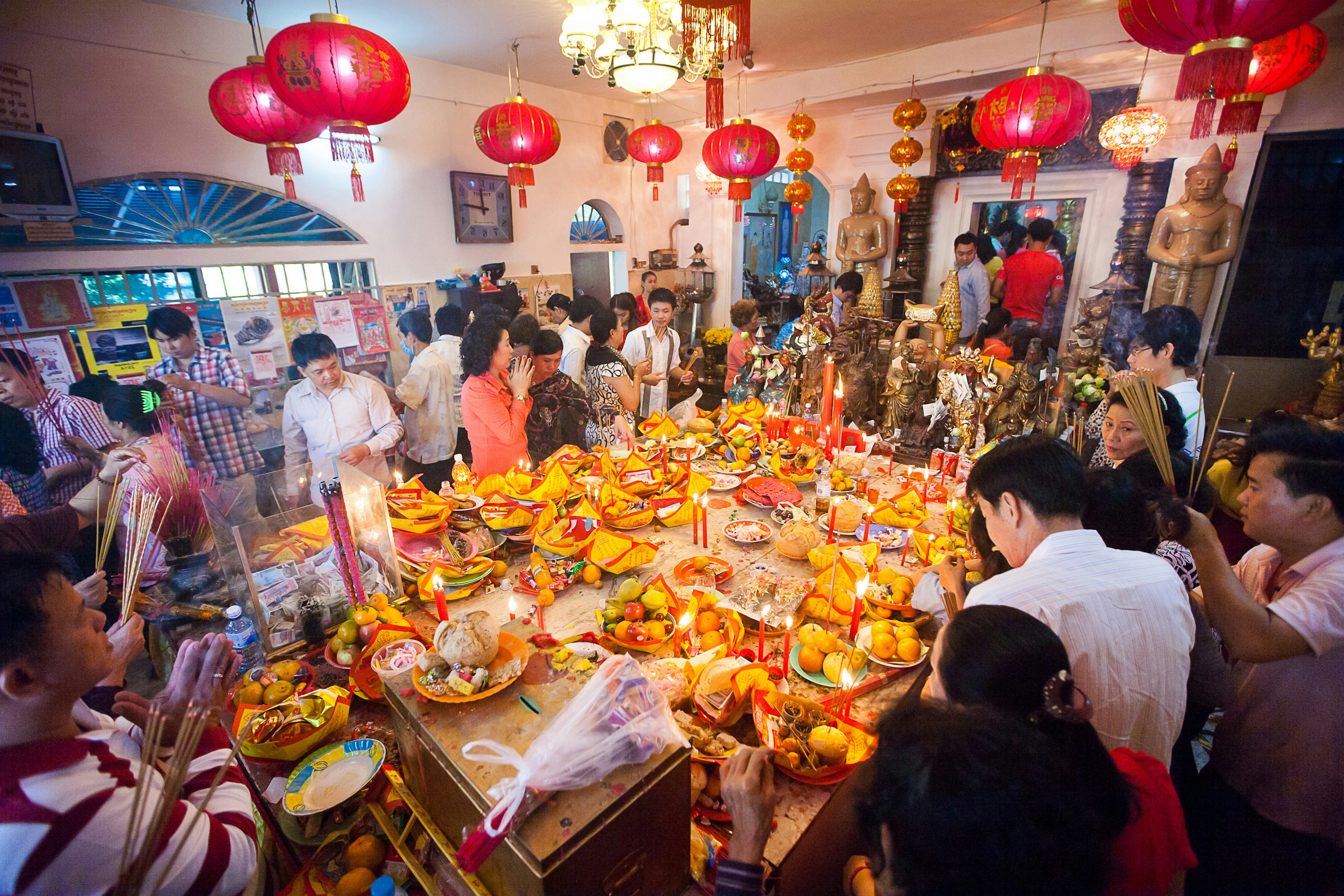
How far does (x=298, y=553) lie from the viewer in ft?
6.07

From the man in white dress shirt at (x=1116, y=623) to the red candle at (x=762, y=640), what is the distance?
22.1 inches

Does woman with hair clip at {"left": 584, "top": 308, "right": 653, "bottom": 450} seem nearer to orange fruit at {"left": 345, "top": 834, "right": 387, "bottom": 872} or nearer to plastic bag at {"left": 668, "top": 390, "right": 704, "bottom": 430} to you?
plastic bag at {"left": 668, "top": 390, "right": 704, "bottom": 430}

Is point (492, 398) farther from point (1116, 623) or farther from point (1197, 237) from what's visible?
point (1197, 237)

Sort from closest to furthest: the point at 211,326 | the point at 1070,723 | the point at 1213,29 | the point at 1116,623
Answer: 1. the point at 1070,723
2. the point at 1116,623
3. the point at 1213,29
4. the point at 211,326

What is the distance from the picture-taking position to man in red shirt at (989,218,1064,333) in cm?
656

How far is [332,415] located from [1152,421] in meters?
4.17

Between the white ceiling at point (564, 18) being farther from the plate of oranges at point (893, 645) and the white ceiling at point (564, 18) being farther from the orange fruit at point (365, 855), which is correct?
the orange fruit at point (365, 855)

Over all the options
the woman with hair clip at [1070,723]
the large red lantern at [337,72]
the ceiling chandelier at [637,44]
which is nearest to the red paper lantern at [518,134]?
the ceiling chandelier at [637,44]

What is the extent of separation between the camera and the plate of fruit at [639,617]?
178 centimetres

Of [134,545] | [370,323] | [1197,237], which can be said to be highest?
[1197,237]

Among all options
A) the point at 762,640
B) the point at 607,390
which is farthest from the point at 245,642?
the point at 607,390

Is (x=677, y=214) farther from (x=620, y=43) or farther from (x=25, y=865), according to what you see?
(x=25, y=865)

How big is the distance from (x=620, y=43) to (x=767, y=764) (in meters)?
3.69

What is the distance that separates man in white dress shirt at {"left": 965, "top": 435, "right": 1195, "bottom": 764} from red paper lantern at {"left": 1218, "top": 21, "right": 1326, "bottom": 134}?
3268 millimetres
